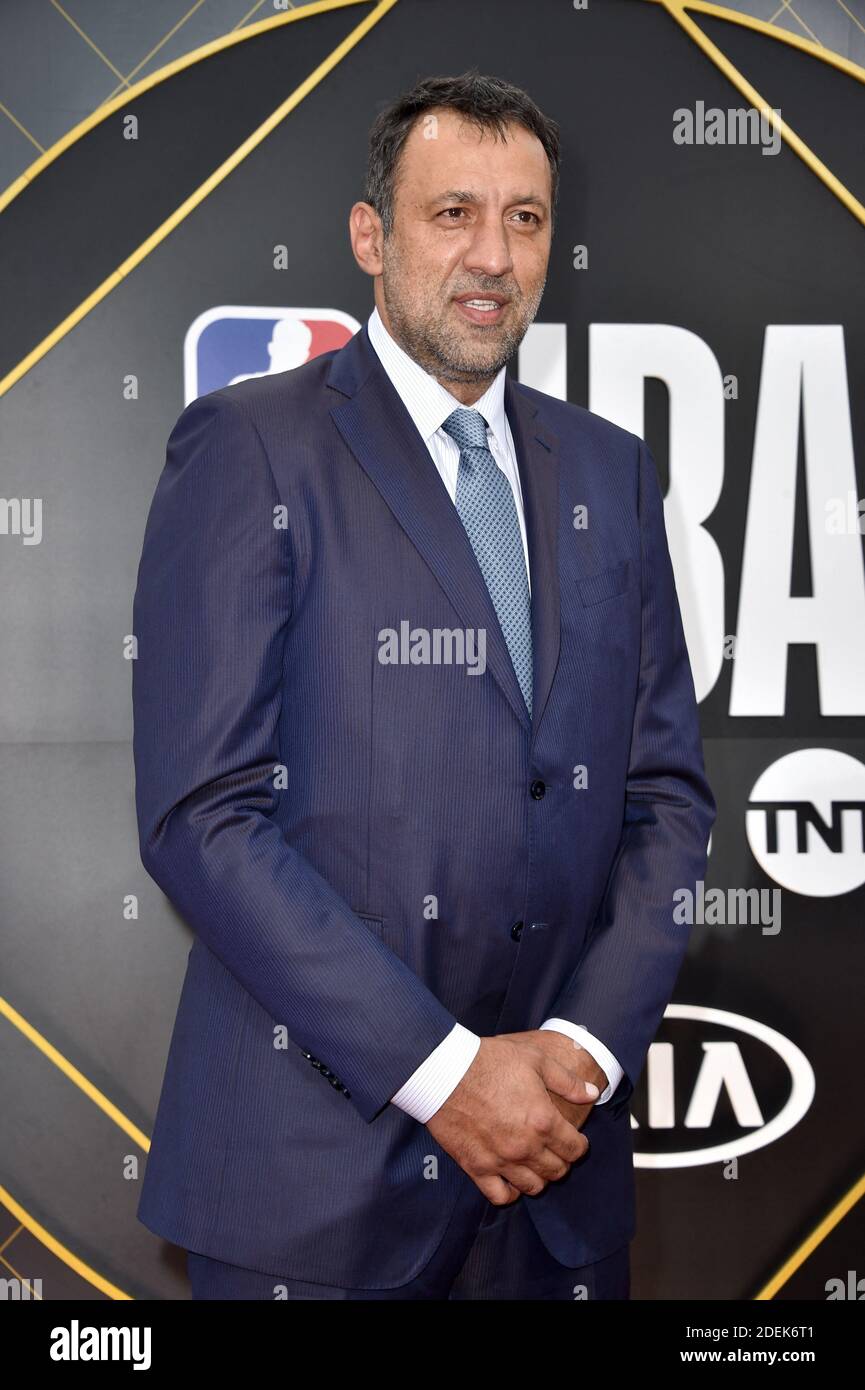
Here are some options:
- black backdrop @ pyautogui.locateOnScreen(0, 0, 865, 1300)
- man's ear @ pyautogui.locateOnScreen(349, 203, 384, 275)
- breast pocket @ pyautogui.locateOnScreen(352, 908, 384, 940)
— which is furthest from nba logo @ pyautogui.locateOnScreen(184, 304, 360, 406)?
breast pocket @ pyautogui.locateOnScreen(352, 908, 384, 940)

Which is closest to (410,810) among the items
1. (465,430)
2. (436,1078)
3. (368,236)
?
(436,1078)

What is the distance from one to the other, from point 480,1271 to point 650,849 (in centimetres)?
57

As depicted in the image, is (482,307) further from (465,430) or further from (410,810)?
(410,810)

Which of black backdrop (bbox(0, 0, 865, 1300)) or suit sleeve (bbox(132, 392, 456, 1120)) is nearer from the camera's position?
suit sleeve (bbox(132, 392, 456, 1120))

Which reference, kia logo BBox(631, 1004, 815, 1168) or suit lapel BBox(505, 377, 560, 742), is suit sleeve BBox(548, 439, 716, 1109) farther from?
kia logo BBox(631, 1004, 815, 1168)

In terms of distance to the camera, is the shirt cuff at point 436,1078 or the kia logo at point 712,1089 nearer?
the shirt cuff at point 436,1078

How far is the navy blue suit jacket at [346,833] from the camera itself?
1.48m

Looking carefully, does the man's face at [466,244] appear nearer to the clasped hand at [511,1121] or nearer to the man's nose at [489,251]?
the man's nose at [489,251]

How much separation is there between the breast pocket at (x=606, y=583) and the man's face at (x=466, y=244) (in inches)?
11.9

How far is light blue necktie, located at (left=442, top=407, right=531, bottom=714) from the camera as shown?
1641 mm

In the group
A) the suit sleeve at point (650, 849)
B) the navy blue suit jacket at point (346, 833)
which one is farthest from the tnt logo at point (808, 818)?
the navy blue suit jacket at point (346, 833)

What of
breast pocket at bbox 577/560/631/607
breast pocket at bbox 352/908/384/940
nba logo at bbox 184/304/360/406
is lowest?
breast pocket at bbox 352/908/384/940

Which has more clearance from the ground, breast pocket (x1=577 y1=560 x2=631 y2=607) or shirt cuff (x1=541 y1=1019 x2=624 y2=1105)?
breast pocket (x1=577 y1=560 x2=631 y2=607)

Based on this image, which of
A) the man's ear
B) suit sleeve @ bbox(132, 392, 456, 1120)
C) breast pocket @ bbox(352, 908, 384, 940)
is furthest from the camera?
the man's ear
